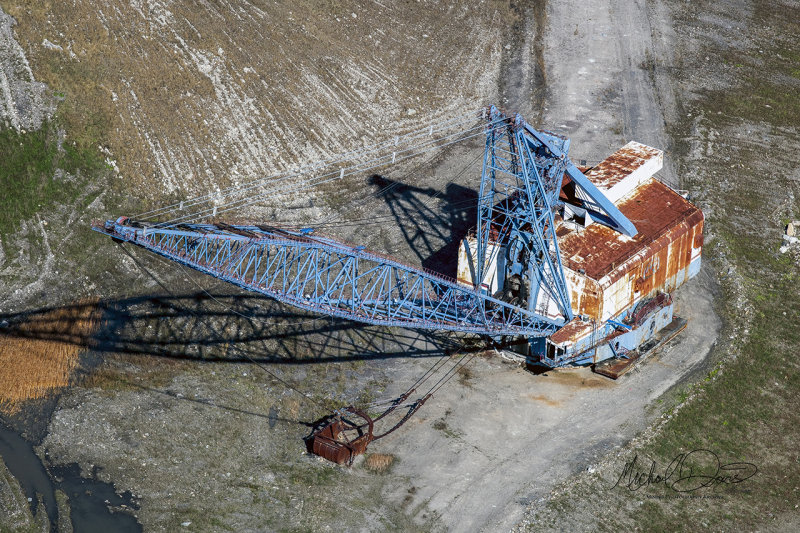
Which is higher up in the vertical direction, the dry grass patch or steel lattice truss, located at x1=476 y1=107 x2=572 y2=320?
steel lattice truss, located at x1=476 y1=107 x2=572 y2=320

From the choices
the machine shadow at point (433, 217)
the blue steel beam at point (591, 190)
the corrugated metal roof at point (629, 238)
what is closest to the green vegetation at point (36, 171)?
the machine shadow at point (433, 217)

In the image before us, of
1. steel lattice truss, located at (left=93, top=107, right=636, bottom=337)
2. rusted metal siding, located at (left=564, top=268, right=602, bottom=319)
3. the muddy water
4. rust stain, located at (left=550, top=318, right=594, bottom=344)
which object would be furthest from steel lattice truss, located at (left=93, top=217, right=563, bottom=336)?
the muddy water

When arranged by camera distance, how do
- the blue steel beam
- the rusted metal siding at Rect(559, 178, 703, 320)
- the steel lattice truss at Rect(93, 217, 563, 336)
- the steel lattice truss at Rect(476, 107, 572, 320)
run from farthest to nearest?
1. the rusted metal siding at Rect(559, 178, 703, 320)
2. the blue steel beam
3. the steel lattice truss at Rect(476, 107, 572, 320)
4. the steel lattice truss at Rect(93, 217, 563, 336)

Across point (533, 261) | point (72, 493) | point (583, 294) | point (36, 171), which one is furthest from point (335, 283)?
point (36, 171)

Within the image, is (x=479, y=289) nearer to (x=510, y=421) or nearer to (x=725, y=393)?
(x=510, y=421)

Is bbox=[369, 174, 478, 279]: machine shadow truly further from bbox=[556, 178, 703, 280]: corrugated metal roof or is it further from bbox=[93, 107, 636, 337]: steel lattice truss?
bbox=[556, 178, 703, 280]: corrugated metal roof

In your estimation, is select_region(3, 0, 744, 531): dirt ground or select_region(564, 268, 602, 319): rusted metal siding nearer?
select_region(3, 0, 744, 531): dirt ground
